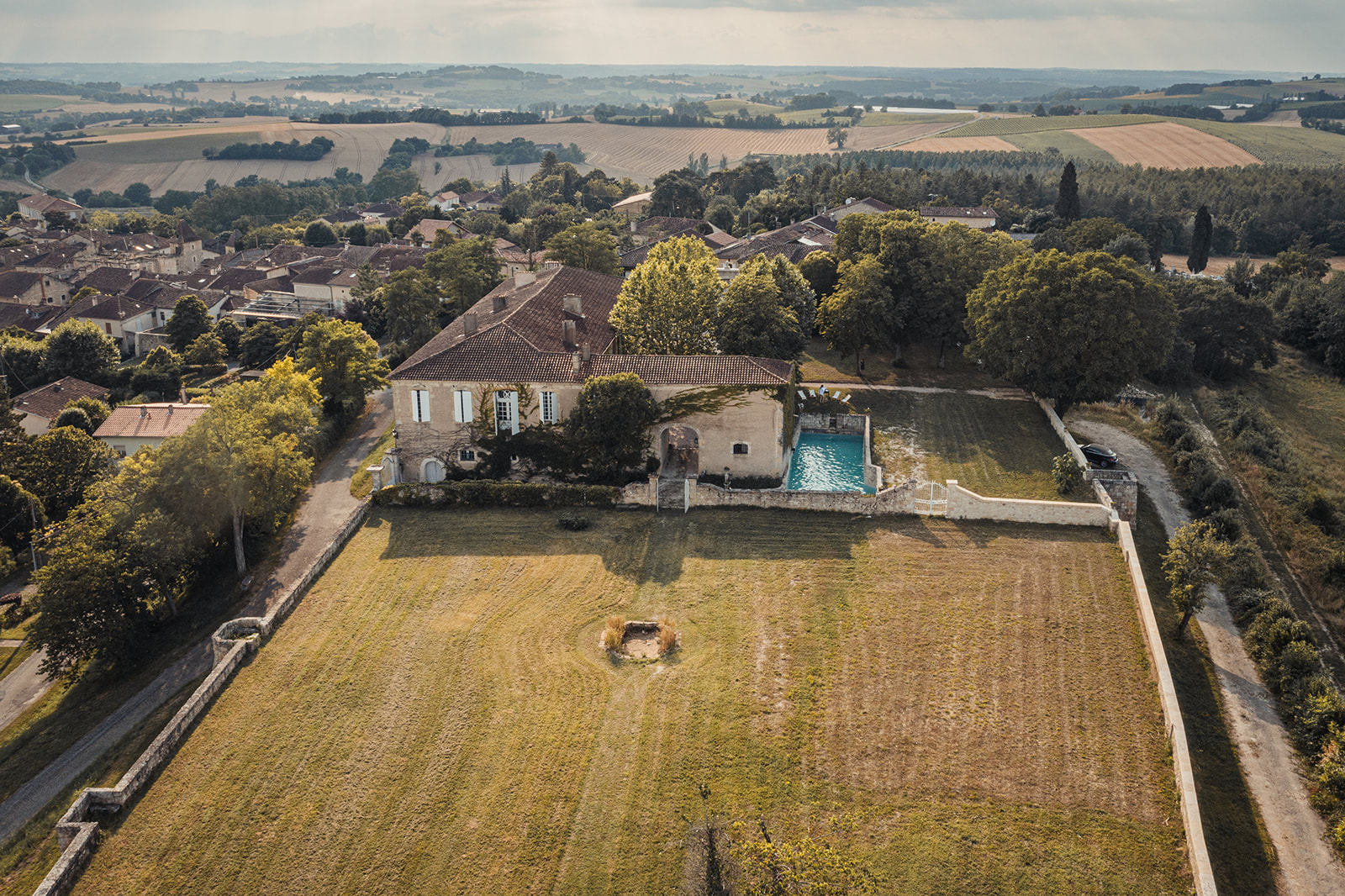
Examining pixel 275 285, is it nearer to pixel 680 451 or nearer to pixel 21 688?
pixel 21 688

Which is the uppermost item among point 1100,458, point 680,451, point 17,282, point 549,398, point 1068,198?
point 1068,198

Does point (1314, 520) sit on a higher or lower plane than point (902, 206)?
lower

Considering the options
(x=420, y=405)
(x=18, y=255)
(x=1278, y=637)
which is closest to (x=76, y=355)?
(x=420, y=405)

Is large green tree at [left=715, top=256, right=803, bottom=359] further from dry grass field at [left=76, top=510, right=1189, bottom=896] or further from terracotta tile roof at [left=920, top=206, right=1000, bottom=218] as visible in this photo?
terracotta tile roof at [left=920, top=206, right=1000, bottom=218]

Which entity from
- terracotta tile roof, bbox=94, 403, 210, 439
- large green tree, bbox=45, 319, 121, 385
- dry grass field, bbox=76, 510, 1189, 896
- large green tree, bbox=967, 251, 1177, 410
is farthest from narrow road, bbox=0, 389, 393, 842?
large green tree, bbox=967, 251, 1177, 410

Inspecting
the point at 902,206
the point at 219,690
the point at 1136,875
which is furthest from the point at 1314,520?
the point at 902,206

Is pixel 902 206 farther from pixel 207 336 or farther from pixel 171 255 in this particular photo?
pixel 171 255

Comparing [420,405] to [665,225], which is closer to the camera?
[420,405]
